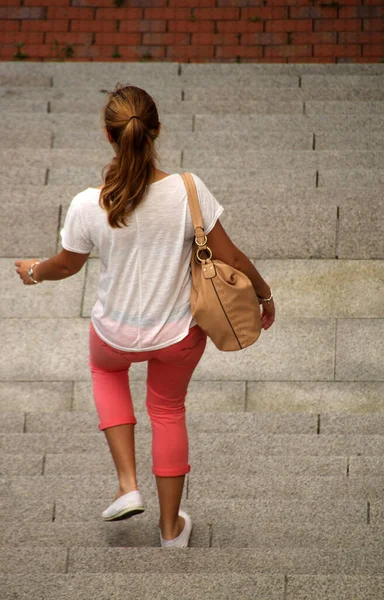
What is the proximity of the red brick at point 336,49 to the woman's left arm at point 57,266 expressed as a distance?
5776 millimetres

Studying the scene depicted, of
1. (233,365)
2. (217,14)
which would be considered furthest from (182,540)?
(217,14)

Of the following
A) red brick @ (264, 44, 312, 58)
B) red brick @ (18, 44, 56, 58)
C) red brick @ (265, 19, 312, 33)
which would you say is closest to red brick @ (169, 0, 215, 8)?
red brick @ (265, 19, 312, 33)

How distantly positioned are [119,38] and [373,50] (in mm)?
2072

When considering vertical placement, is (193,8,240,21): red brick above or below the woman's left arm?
above

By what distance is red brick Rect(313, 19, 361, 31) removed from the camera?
8.95m

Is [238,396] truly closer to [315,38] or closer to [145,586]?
[145,586]

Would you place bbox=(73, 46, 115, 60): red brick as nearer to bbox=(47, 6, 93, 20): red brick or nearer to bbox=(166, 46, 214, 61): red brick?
bbox=(47, 6, 93, 20): red brick

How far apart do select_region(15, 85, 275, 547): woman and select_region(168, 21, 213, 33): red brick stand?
5.79 m

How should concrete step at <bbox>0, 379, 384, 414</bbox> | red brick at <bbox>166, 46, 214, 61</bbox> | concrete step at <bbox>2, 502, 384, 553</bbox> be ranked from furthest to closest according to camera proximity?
red brick at <bbox>166, 46, 214, 61</bbox>, concrete step at <bbox>0, 379, 384, 414</bbox>, concrete step at <bbox>2, 502, 384, 553</bbox>

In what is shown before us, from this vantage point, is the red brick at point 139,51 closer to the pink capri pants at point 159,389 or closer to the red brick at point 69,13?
the red brick at point 69,13

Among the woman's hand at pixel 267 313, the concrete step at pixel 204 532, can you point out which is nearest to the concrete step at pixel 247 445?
the concrete step at pixel 204 532

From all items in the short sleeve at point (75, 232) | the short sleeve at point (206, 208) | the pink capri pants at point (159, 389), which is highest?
the short sleeve at point (206, 208)

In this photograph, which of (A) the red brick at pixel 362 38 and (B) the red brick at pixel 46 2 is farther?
A: (B) the red brick at pixel 46 2

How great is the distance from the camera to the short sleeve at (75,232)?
3.35 metres
